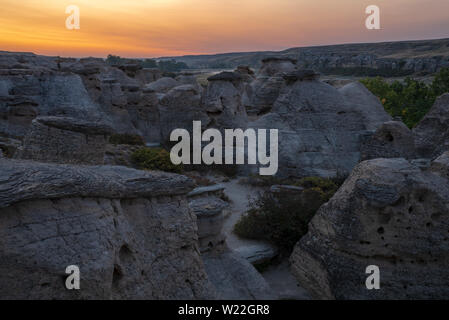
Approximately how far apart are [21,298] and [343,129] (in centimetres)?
1167

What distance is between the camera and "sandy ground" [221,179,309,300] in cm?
634

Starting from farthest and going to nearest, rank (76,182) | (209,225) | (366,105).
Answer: (366,105), (209,225), (76,182)

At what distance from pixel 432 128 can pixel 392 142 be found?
2191mm

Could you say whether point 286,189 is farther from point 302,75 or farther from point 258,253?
point 302,75

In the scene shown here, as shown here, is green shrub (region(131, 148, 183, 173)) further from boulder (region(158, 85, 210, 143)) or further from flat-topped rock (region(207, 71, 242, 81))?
flat-topped rock (region(207, 71, 242, 81))

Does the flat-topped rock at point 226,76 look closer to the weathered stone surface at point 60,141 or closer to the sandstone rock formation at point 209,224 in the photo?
the weathered stone surface at point 60,141

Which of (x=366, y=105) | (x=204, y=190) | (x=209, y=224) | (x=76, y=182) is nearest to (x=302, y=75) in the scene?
(x=366, y=105)

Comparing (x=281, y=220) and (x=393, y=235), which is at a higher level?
(x=393, y=235)

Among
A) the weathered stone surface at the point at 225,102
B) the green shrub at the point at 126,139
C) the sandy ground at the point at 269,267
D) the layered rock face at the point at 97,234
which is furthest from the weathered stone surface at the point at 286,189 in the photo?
the green shrub at the point at 126,139

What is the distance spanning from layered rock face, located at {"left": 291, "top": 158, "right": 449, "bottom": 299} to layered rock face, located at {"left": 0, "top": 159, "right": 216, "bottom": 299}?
2.34 meters

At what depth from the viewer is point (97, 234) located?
3373 millimetres

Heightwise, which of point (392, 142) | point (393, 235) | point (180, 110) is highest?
point (180, 110)

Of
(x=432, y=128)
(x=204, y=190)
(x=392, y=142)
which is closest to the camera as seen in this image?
(x=204, y=190)

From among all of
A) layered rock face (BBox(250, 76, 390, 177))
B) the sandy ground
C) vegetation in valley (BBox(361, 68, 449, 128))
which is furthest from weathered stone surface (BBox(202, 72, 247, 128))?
vegetation in valley (BBox(361, 68, 449, 128))
